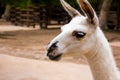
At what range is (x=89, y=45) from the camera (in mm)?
3928

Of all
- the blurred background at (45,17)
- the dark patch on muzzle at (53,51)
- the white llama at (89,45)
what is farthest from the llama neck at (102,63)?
the blurred background at (45,17)

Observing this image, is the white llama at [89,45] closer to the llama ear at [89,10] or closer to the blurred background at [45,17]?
the llama ear at [89,10]

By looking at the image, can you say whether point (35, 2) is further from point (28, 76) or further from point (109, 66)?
point (109, 66)

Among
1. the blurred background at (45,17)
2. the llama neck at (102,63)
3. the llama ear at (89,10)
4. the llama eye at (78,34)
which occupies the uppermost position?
the llama ear at (89,10)

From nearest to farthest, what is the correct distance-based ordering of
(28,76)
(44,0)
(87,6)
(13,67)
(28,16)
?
(87,6) < (28,76) < (13,67) < (44,0) < (28,16)

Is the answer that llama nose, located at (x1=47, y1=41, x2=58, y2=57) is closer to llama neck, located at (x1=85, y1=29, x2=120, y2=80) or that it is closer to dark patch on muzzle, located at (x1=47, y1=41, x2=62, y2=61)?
dark patch on muzzle, located at (x1=47, y1=41, x2=62, y2=61)

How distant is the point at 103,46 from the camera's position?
3979mm

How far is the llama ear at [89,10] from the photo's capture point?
149 inches

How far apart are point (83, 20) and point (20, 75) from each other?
6114mm

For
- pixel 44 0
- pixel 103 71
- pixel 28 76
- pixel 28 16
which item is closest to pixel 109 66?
pixel 103 71

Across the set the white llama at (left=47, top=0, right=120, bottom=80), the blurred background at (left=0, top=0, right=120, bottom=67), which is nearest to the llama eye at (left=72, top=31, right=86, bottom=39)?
the white llama at (left=47, top=0, right=120, bottom=80)

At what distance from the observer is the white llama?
3.91 metres

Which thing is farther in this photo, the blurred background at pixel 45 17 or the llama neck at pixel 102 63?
the blurred background at pixel 45 17

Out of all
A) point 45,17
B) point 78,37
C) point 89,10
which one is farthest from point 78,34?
point 45,17
